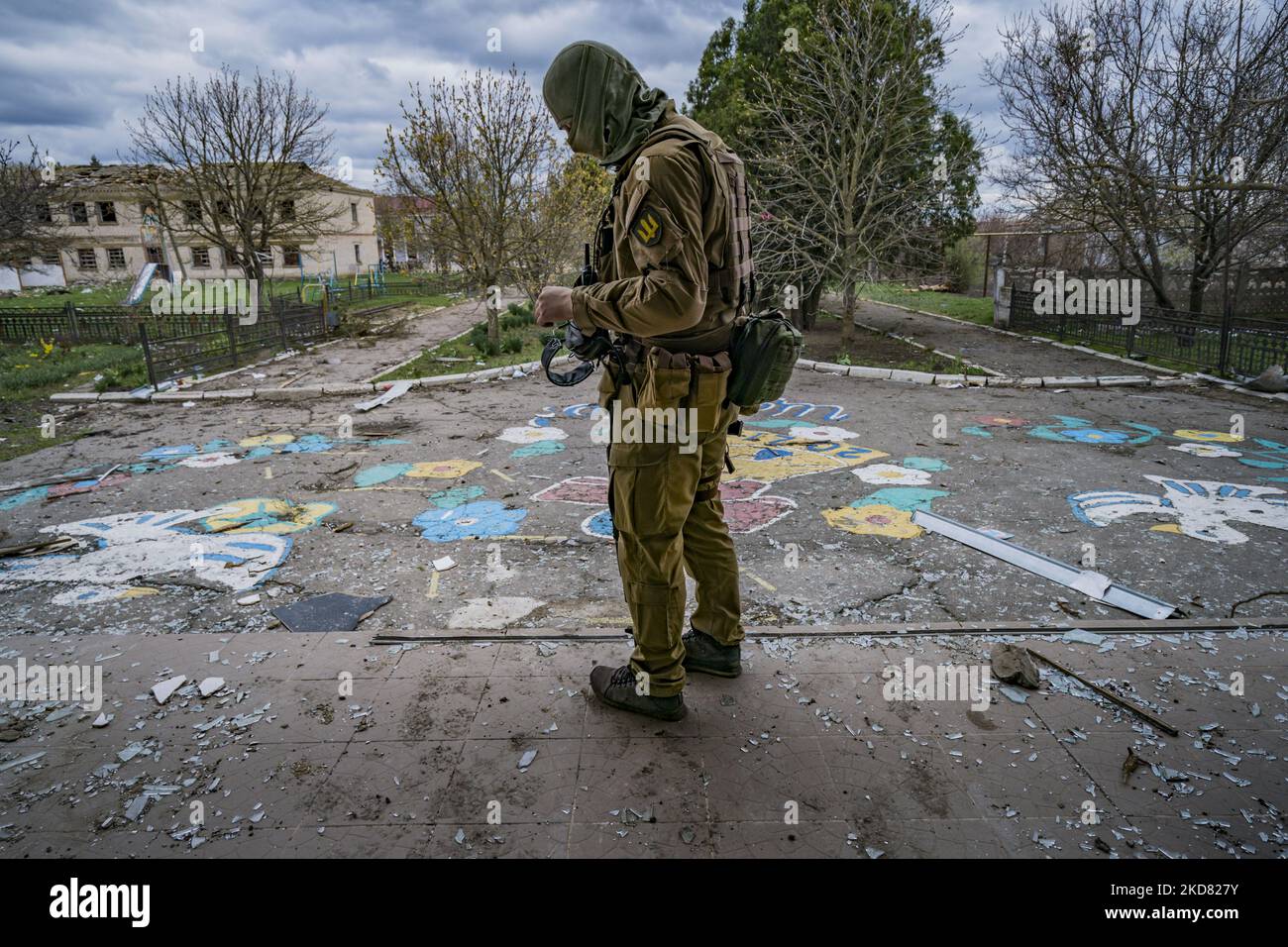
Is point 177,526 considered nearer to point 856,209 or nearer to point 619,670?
point 619,670

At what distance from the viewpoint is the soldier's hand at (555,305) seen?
2.51 meters

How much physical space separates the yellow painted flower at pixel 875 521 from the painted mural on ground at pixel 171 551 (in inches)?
151

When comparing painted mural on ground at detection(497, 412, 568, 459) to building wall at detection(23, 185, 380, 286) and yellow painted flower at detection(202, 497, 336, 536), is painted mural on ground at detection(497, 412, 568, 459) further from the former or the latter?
building wall at detection(23, 185, 380, 286)

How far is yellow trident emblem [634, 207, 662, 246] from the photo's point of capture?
2232 millimetres

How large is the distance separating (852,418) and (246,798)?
7602mm

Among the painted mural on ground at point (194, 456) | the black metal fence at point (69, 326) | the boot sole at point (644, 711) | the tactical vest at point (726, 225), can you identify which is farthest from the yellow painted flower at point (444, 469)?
the black metal fence at point (69, 326)

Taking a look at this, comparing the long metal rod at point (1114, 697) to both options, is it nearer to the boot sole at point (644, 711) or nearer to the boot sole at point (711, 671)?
the boot sole at point (711, 671)

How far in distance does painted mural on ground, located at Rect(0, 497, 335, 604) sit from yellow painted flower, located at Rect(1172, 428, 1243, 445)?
330 inches

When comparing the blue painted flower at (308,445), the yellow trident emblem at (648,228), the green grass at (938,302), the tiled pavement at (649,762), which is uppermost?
the green grass at (938,302)

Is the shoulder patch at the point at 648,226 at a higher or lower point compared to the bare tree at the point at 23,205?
lower

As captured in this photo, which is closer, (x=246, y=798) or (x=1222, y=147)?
(x=246, y=798)

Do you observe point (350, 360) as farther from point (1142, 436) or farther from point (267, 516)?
point (1142, 436)

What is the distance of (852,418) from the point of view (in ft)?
28.2
